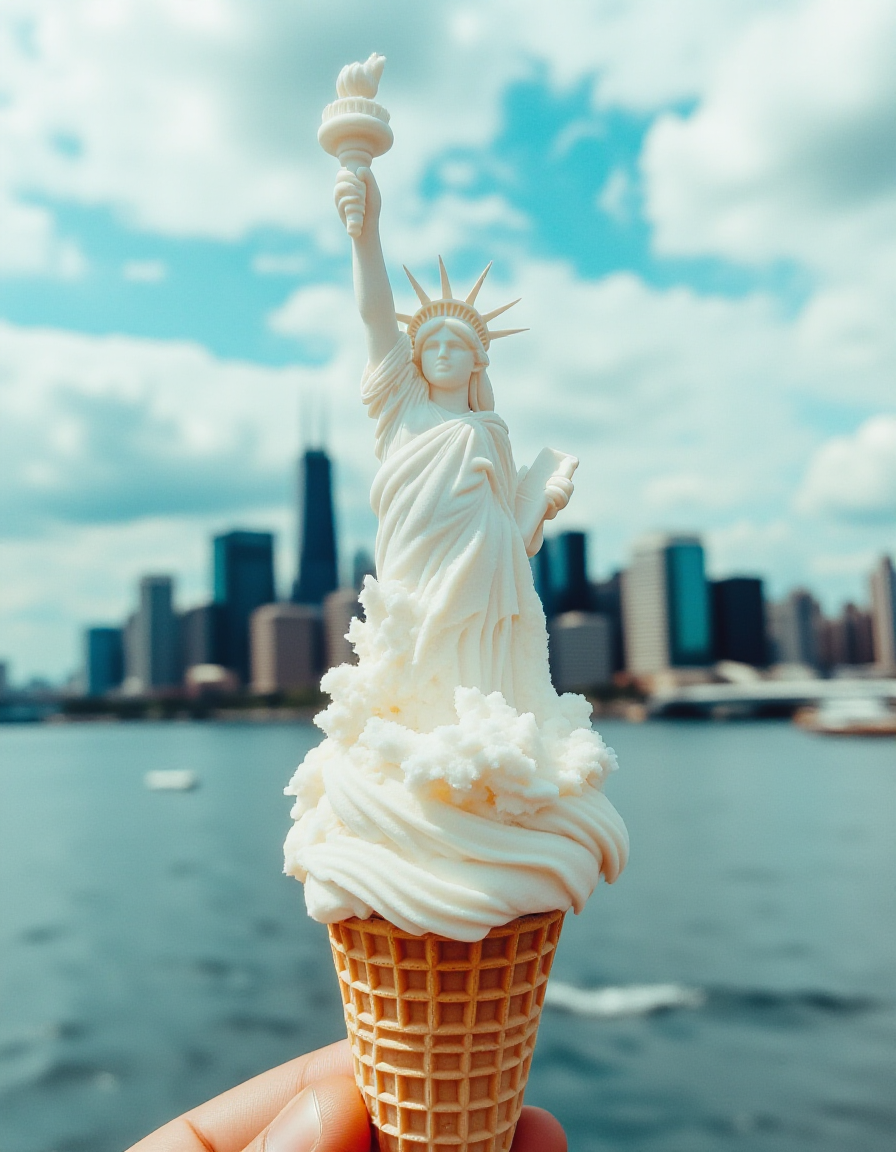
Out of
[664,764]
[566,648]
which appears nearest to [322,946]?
[664,764]

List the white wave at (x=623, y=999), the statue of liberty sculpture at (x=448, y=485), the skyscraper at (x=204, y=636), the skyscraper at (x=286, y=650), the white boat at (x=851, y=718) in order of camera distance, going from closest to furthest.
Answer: the statue of liberty sculpture at (x=448, y=485) < the white wave at (x=623, y=999) < the white boat at (x=851, y=718) < the skyscraper at (x=286, y=650) < the skyscraper at (x=204, y=636)

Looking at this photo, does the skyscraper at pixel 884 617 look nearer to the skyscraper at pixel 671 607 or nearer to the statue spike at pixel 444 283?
the skyscraper at pixel 671 607

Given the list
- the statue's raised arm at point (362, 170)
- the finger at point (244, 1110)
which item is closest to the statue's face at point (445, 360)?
the statue's raised arm at point (362, 170)

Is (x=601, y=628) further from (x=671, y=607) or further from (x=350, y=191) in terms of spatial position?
(x=350, y=191)

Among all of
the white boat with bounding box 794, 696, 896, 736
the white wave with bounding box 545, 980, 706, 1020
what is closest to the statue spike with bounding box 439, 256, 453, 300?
the white wave with bounding box 545, 980, 706, 1020

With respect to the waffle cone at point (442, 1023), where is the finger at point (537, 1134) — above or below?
below

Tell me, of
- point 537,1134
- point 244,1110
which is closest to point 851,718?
point 537,1134

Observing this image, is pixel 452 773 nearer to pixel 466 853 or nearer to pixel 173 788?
pixel 466 853
